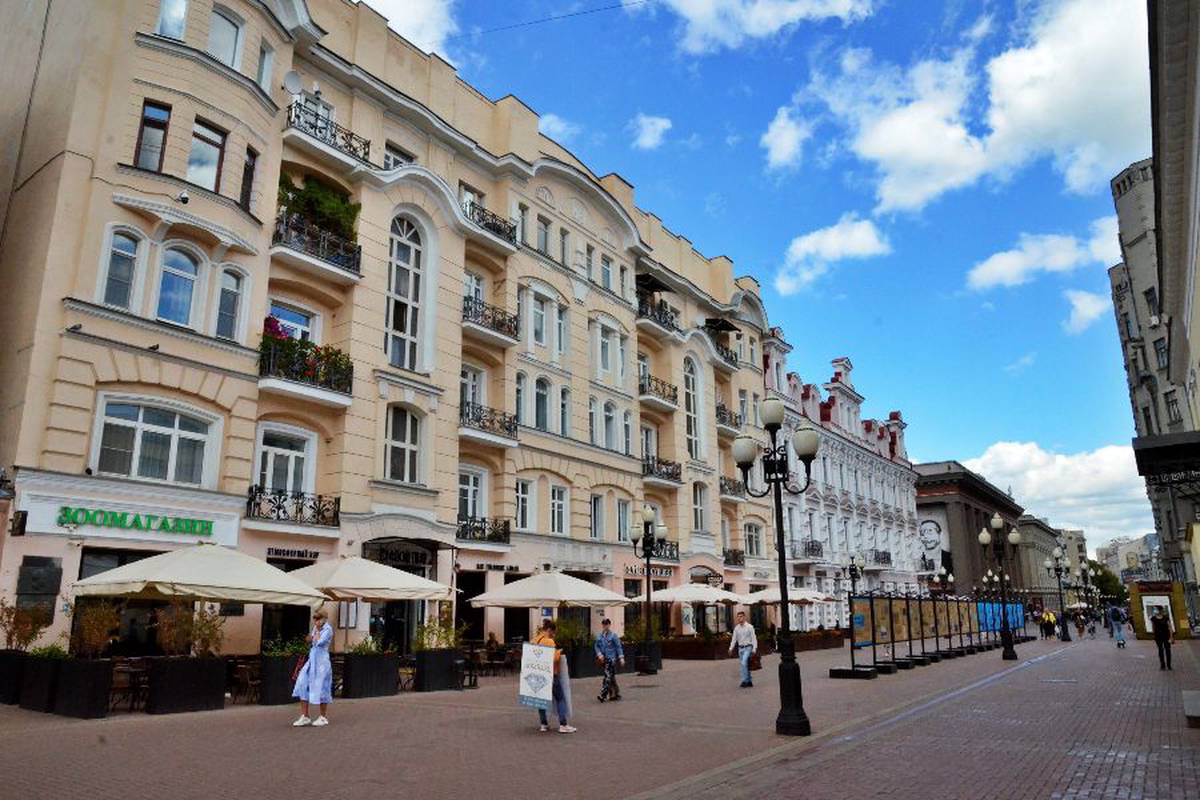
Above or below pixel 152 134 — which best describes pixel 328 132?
above

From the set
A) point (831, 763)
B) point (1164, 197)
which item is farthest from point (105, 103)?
point (1164, 197)

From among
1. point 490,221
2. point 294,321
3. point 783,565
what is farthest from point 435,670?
point 490,221

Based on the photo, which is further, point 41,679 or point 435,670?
point 435,670

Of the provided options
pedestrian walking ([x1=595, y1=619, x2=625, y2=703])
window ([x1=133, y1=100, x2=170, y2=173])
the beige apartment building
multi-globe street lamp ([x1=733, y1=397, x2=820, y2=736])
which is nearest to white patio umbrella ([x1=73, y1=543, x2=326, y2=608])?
the beige apartment building

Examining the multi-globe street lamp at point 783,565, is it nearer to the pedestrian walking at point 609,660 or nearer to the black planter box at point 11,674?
the pedestrian walking at point 609,660

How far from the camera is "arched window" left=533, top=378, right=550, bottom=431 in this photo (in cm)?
2983

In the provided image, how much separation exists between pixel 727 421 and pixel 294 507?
26.0 m

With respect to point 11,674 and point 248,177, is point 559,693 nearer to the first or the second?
point 11,674

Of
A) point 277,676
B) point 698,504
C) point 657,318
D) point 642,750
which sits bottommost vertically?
point 642,750

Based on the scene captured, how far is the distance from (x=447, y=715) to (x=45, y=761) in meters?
6.05

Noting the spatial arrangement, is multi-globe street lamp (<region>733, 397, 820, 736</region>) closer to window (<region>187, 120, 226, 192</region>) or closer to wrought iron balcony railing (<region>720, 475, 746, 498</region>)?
window (<region>187, 120, 226, 192</region>)

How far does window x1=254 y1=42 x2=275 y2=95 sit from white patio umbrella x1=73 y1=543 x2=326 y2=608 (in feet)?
43.0

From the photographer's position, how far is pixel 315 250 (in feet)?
71.4

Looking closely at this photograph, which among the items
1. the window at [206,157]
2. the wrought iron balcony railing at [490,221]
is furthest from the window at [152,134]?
the wrought iron balcony railing at [490,221]
